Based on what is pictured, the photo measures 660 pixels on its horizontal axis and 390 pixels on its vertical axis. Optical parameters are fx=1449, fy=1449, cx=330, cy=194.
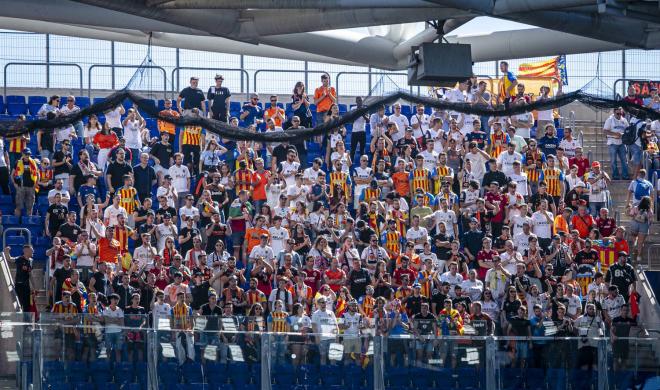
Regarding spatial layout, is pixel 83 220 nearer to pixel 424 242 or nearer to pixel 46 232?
pixel 46 232

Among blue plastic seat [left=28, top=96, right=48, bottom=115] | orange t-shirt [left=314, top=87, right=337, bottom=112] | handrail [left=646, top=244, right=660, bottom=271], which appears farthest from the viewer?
blue plastic seat [left=28, top=96, right=48, bottom=115]

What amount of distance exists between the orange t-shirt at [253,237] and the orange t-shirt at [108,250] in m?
2.48

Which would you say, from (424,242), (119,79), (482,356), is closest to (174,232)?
(424,242)

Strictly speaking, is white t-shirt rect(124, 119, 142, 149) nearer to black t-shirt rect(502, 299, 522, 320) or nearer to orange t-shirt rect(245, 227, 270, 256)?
orange t-shirt rect(245, 227, 270, 256)

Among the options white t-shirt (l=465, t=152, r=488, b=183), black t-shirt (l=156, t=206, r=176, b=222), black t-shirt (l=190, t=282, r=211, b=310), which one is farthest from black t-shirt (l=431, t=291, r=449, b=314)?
black t-shirt (l=156, t=206, r=176, b=222)

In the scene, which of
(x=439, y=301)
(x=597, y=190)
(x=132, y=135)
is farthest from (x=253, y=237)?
(x=597, y=190)

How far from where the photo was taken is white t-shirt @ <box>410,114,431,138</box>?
32.6 meters

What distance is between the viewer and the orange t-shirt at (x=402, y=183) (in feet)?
97.2

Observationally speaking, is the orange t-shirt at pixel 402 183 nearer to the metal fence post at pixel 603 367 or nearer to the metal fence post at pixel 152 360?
the metal fence post at pixel 152 360

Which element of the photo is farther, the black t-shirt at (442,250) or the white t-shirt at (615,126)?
the white t-shirt at (615,126)

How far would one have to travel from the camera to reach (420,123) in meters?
32.8

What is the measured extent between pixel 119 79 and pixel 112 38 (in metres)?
2.96

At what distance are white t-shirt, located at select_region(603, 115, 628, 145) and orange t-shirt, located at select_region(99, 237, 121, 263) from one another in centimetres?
1199

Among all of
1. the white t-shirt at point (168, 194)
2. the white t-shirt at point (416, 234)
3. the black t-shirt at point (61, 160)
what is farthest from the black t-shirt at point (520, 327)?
the black t-shirt at point (61, 160)
